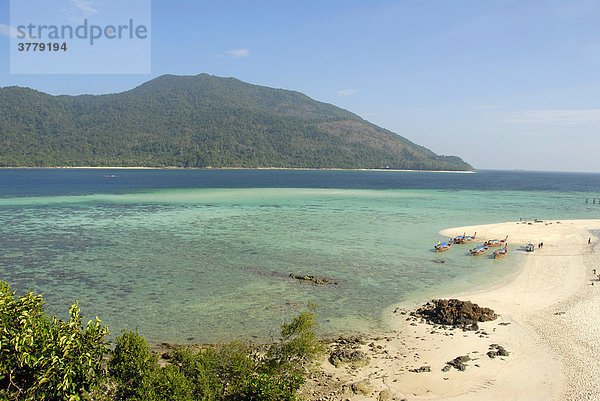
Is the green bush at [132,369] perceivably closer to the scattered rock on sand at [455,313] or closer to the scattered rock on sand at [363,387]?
the scattered rock on sand at [363,387]

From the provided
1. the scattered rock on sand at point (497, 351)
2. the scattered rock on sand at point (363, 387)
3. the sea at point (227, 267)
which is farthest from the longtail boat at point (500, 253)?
the scattered rock on sand at point (363, 387)

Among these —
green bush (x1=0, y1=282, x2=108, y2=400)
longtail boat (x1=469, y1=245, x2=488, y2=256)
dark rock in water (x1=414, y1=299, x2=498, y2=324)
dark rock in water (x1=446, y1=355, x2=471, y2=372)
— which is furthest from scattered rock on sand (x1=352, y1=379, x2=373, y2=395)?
longtail boat (x1=469, y1=245, x2=488, y2=256)

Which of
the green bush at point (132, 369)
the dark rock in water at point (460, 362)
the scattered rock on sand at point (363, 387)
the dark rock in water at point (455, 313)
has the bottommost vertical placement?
the scattered rock on sand at point (363, 387)

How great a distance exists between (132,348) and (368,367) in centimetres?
888

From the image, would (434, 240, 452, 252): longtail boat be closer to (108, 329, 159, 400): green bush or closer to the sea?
the sea

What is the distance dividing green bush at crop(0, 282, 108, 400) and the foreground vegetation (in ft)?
0.06

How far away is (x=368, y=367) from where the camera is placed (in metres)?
15.4

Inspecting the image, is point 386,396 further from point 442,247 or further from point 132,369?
A: point 442,247

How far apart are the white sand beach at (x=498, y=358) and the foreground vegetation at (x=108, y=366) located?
2321 millimetres

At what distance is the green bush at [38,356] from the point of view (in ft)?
27.5

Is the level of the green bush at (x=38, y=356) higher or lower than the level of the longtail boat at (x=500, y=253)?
higher

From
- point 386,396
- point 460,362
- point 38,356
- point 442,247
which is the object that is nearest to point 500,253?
point 442,247

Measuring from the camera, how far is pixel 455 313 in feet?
67.4

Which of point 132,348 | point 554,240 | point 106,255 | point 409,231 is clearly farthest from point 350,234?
point 132,348
